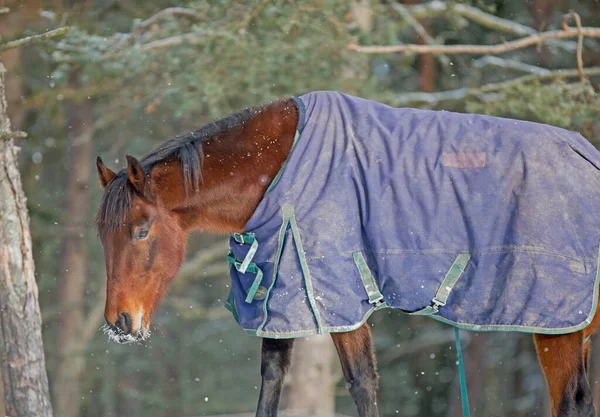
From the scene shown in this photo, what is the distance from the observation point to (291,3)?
6453 millimetres

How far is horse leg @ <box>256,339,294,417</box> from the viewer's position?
12.0 ft

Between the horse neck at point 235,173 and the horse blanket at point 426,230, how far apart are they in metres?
0.14

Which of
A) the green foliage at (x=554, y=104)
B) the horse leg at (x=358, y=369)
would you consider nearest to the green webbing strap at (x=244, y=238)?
the horse leg at (x=358, y=369)

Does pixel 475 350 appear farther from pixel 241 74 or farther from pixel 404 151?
pixel 404 151

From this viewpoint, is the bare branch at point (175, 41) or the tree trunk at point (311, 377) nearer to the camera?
the bare branch at point (175, 41)

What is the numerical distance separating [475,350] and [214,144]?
7.62 metres

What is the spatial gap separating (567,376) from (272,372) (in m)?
1.50

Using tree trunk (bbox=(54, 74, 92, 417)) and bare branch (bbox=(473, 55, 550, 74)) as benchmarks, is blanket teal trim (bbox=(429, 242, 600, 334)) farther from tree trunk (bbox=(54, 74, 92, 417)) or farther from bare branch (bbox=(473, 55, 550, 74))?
tree trunk (bbox=(54, 74, 92, 417))

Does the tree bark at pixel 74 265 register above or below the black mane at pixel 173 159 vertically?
below

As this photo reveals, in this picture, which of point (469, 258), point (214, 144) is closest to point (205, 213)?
point (214, 144)

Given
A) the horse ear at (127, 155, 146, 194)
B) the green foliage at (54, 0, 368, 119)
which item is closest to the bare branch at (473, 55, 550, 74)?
the green foliage at (54, 0, 368, 119)

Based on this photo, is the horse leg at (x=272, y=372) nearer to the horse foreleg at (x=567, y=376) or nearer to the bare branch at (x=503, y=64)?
the horse foreleg at (x=567, y=376)

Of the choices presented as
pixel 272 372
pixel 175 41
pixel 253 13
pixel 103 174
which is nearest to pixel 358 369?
pixel 272 372

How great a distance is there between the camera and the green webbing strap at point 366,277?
3.37 meters
